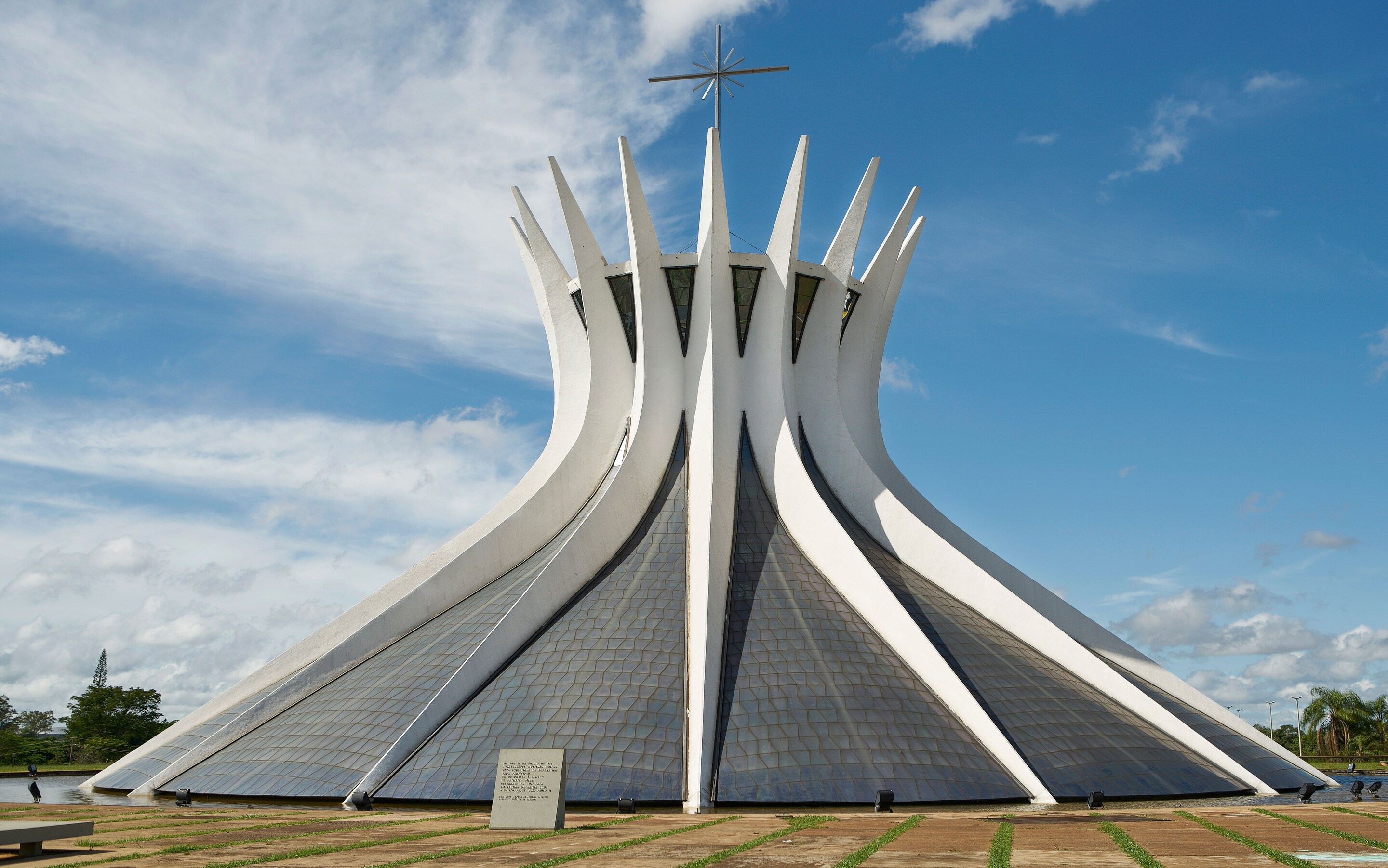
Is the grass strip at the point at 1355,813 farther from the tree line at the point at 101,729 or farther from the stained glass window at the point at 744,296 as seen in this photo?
the tree line at the point at 101,729

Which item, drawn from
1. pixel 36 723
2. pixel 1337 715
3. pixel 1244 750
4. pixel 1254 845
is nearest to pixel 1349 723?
pixel 1337 715

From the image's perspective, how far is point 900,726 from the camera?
651 inches

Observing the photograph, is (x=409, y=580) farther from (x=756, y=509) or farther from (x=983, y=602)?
(x=983, y=602)

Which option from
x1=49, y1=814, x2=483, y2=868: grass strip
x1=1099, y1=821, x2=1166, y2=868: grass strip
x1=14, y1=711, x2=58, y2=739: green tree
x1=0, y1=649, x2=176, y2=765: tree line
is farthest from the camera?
x1=14, y1=711, x2=58, y2=739: green tree

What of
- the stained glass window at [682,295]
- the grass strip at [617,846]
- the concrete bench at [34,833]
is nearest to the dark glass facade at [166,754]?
the concrete bench at [34,833]

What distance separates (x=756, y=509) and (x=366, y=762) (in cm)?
1080

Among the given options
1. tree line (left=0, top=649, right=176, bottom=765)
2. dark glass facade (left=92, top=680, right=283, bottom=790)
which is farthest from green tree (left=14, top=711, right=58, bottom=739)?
dark glass facade (left=92, top=680, right=283, bottom=790)

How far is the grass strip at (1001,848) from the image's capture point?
26.0ft

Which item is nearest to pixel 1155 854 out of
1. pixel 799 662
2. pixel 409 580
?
pixel 799 662

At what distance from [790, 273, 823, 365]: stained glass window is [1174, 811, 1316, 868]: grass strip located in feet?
52.8

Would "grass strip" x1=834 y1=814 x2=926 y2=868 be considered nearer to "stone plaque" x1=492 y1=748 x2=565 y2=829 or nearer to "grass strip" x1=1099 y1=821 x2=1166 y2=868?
"grass strip" x1=1099 y1=821 x2=1166 y2=868

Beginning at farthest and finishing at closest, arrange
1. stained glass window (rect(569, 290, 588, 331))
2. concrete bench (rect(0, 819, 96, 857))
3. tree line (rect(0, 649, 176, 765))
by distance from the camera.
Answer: tree line (rect(0, 649, 176, 765)), stained glass window (rect(569, 290, 588, 331)), concrete bench (rect(0, 819, 96, 857))

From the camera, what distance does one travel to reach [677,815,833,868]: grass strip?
8047mm

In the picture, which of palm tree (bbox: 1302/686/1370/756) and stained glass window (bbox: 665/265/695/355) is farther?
palm tree (bbox: 1302/686/1370/756)
